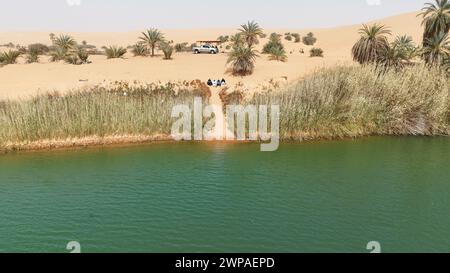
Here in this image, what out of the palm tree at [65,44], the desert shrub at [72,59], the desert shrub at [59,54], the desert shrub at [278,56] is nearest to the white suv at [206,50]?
the desert shrub at [278,56]

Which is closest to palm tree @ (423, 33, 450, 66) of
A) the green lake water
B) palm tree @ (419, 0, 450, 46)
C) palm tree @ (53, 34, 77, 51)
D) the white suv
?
palm tree @ (419, 0, 450, 46)

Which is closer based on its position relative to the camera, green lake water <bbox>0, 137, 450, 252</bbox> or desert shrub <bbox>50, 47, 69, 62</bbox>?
green lake water <bbox>0, 137, 450, 252</bbox>

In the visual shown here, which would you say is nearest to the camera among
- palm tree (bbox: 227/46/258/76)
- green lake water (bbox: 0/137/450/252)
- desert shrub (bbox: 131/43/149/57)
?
green lake water (bbox: 0/137/450/252)

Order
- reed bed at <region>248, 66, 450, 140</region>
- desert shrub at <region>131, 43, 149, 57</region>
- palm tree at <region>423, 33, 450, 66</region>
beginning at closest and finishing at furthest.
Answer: reed bed at <region>248, 66, 450, 140</region>
palm tree at <region>423, 33, 450, 66</region>
desert shrub at <region>131, 43, 149, 57</region>

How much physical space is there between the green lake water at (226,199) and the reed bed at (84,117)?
1359 millimetres

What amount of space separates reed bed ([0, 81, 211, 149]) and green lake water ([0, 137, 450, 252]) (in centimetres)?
136

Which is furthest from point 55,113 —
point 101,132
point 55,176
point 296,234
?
point 296,234

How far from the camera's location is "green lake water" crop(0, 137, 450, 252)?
11273 mm

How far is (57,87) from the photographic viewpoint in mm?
31438

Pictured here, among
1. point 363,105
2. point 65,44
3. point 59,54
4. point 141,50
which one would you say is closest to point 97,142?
point 363,105

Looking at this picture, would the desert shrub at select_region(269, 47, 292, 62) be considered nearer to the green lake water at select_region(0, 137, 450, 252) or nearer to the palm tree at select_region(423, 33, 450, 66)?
the palm tree at select_region(423, 33, 450, 66)

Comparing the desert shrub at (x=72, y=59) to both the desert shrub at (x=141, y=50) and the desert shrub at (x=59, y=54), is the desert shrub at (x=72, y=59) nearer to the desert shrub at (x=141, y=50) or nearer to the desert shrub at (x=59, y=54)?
the desert shrub at (x=59, y=54)

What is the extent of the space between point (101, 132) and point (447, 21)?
29.1 meters

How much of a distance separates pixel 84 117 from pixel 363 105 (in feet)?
51.5
